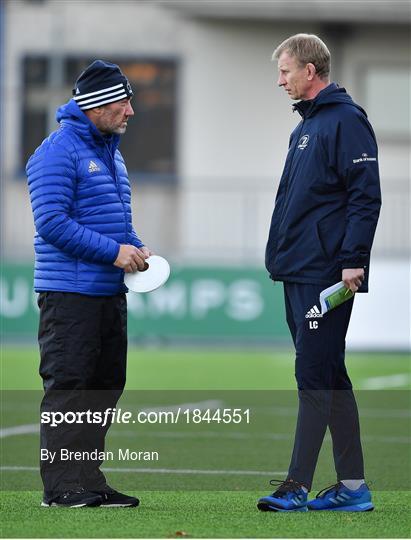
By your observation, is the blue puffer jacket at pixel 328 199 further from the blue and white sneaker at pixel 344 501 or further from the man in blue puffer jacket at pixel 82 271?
the blue and white sneaker at pixel 344 501

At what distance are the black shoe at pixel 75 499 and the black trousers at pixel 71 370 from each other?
0.02 meters

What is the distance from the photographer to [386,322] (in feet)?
64.2

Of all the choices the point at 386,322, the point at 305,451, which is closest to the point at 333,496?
the point at 305,451

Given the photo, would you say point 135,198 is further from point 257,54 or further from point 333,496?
point 333,496

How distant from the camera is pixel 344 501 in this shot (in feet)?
23.0

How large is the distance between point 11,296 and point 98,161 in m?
13.7

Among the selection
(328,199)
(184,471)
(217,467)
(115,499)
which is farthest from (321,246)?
(217,467)

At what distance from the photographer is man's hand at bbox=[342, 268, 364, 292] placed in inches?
266

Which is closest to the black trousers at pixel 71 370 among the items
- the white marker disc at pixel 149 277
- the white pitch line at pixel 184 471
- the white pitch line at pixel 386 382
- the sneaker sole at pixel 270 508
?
the white marker disc at pixel 149 277

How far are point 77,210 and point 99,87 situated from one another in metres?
0.59

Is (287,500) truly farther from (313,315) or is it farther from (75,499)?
(75,499)

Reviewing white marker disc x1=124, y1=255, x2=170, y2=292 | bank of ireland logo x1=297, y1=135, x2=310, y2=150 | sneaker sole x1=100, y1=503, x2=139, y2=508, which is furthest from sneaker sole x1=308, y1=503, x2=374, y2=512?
bank of ireland logo x1=297, y1=135, x2=310, y2=150

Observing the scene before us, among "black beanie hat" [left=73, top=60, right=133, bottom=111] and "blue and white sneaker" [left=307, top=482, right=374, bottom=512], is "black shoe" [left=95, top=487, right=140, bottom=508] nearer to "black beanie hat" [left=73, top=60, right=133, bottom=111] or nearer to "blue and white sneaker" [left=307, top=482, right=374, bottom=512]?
"blue and white sneaker" [left=307, top=482, right=374, bottom=512]

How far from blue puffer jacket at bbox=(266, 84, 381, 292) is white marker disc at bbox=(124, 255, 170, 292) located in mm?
516
